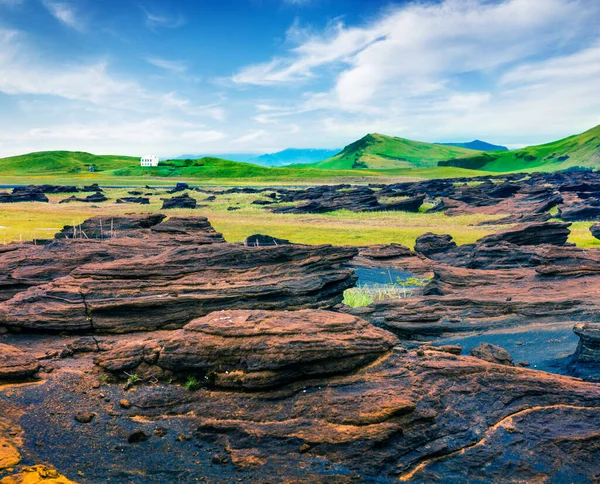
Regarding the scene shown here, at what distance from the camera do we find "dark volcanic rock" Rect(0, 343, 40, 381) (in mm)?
10961

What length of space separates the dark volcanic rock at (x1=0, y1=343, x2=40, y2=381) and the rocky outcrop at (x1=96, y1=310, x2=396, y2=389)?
4.49 feet

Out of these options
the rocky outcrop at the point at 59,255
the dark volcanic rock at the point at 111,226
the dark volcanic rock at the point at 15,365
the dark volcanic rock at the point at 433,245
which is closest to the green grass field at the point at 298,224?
the dark volcanic rock at the point at 433,245

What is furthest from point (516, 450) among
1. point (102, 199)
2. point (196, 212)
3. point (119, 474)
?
point (102, 199)

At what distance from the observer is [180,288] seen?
49.0 ft

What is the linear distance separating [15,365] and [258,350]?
5.14m

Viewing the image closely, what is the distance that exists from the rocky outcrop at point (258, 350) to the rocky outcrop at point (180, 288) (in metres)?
2.40

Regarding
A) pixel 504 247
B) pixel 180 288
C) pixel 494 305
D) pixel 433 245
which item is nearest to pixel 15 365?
pixel 180 288

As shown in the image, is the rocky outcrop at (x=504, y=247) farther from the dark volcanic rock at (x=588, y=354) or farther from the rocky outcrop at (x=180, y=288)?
the rocky outcrop at (x=180, y=288)

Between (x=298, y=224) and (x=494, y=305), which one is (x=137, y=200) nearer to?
(x=298, y=224)

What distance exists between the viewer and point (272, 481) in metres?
8.63

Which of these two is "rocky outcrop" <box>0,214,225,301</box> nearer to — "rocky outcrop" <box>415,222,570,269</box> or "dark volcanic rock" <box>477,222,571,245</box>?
"rocky outcrop" <box>415,222,570,269</box>

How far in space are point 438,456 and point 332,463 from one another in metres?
1.82

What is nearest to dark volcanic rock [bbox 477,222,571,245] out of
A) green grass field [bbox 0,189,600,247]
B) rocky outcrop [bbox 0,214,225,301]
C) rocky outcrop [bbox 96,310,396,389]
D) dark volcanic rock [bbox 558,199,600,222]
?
green grass field [bbox 0,189,600,247]

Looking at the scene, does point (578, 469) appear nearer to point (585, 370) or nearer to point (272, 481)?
point (585, 370)
